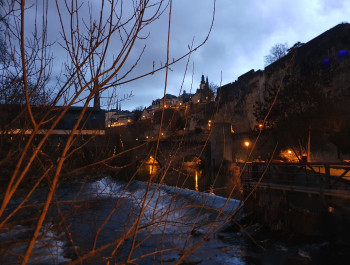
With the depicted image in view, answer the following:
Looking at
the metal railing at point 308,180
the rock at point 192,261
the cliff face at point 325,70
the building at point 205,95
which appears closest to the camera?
the rock at point 192,261

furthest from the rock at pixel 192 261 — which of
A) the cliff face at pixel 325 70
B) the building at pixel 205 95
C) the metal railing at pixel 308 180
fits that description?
the building at pixel 205 95

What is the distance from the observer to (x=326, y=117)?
18.9 metres

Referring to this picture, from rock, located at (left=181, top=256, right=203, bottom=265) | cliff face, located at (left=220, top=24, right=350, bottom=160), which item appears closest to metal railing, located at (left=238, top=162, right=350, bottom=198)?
rock, located at (left=181, top=256, right=203, bottom=265)

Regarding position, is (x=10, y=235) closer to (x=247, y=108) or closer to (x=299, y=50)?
(x=299, y=50)

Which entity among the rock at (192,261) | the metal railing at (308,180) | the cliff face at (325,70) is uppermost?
the cliff face at (325,70)

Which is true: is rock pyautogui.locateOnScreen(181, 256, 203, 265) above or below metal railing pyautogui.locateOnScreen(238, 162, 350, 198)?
below

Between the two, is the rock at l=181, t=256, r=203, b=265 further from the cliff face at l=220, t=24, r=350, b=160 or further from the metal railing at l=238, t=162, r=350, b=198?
the cliff face at l=220, t=24, r=350, b=160

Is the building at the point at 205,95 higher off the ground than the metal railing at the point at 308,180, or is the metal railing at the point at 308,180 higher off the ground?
the building at the point at 205,95

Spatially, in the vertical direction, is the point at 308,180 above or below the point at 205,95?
below

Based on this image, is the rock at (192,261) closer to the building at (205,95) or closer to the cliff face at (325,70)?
the cliff face at (325,70)

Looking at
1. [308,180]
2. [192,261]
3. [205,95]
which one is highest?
[205,95]

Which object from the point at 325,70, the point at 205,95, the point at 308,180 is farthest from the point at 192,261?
the point at 205,95

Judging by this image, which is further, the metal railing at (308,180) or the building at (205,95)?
the building at (205,95)

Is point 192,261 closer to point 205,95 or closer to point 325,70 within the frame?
point 325,70
